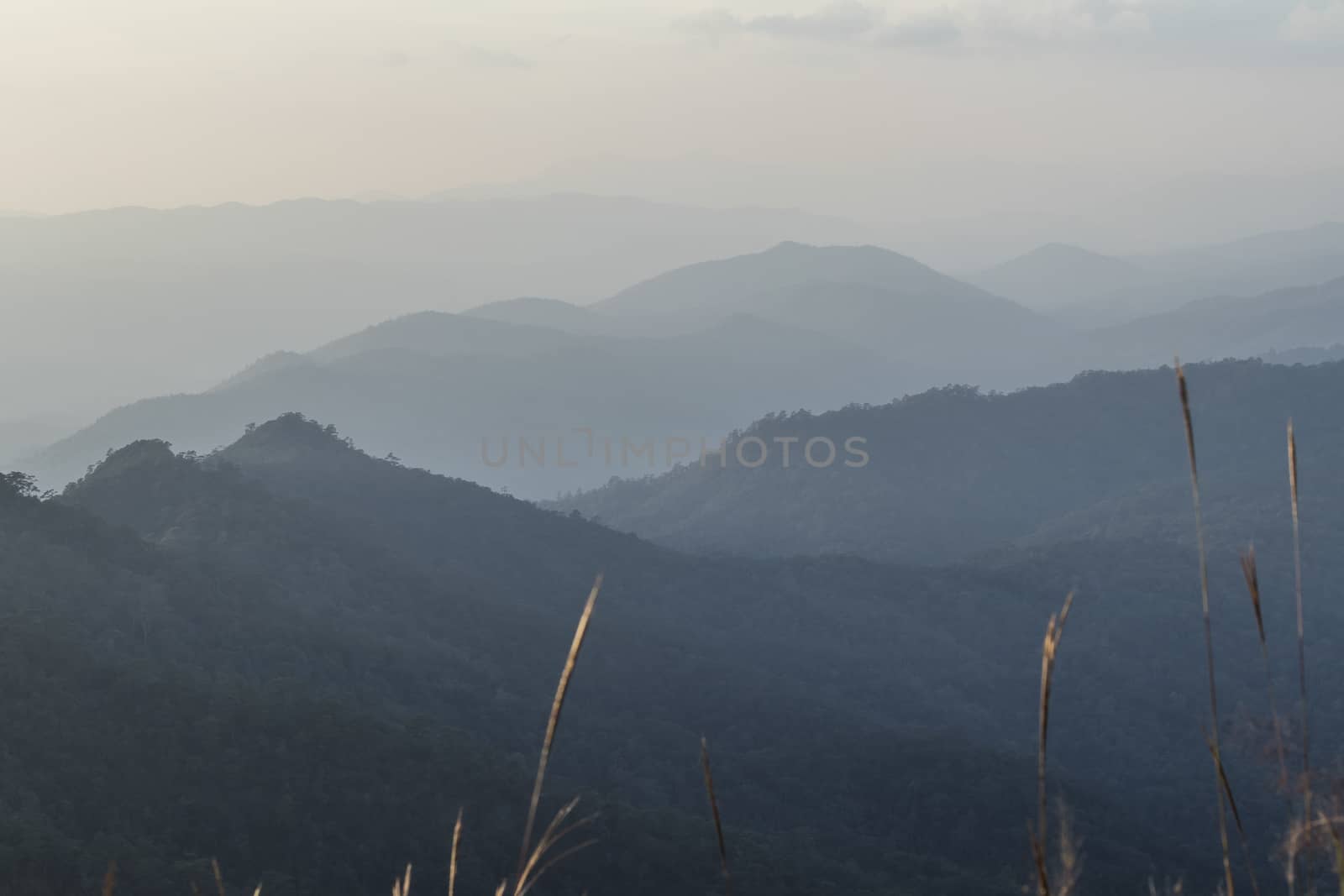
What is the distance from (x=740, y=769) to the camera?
38.0 meters

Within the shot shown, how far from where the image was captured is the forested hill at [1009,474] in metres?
85.9

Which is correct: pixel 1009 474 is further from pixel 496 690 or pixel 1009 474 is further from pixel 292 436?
pixel 496 690

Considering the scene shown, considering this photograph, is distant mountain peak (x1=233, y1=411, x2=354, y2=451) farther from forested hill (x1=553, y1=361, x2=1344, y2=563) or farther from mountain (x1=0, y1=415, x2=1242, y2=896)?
forested hill (x1=553, y1=361, x2=1344, y2=563)

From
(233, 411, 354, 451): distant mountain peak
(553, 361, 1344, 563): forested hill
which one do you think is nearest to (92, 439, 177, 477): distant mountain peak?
(233, 411, 354, 451): distant mountain peak

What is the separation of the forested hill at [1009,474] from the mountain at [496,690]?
17.7m

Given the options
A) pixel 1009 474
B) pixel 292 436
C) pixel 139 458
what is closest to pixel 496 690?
pixel 139 458

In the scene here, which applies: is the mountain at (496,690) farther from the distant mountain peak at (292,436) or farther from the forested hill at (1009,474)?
the forested hill at (1009,474)

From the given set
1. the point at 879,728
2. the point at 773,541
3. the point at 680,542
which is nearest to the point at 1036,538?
the point at 773,541

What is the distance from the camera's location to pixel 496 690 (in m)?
40.4

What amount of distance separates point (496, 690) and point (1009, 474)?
72999mm

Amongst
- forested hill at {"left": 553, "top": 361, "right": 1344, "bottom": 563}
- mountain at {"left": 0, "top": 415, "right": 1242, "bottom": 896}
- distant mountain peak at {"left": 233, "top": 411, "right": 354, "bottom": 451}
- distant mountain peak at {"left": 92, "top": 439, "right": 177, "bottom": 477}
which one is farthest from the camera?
forested hill at {"left": 553, "top": 361, "right": 1344, "bottom": 563}

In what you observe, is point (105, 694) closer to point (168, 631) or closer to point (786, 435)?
point (168, 631)

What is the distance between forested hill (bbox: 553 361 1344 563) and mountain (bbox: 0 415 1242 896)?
1766 cm

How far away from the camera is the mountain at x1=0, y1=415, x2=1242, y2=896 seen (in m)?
26.1
